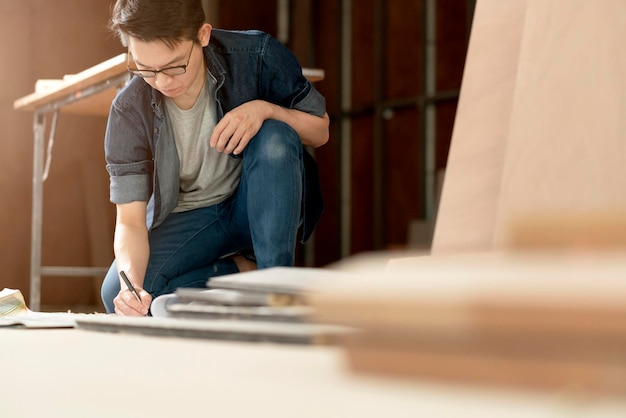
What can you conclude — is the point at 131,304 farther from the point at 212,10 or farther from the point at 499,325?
the point at 212,10

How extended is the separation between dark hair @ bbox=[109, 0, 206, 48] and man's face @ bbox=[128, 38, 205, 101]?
11 millimetres

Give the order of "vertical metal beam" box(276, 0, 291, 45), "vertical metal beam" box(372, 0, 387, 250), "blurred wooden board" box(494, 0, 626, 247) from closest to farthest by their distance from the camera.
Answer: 1. "blurred wooden board" box(494, 0, 626, 247)
2. "vertical metal beam" box(372, 0, 387, 250)
3. "vertical metal beam" box(276, 0, 291, 45)

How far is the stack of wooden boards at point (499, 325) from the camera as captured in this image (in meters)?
0.18

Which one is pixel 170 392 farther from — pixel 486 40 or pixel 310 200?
pixel 310 200

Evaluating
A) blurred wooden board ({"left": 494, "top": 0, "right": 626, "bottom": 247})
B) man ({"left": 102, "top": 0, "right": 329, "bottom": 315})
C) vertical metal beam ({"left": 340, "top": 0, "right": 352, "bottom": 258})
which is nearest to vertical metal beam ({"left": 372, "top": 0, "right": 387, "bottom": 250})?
vertical metal beam ({"left": 340, "top": 0, "right": 352, "bottom": 258})

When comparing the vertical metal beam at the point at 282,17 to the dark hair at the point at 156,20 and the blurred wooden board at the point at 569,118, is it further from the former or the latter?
the blurred wooden board at the point at 569,118

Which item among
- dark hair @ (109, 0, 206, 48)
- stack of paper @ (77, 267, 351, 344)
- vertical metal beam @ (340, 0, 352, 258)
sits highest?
dark hair @ (109, 0, 206, 48)

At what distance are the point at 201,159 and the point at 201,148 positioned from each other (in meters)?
0.02

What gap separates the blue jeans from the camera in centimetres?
143

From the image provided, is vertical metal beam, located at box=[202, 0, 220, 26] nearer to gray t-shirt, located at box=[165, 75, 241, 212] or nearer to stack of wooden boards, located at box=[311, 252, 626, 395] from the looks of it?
gray t-shirt, located at box=[165, 75, 241, 212]

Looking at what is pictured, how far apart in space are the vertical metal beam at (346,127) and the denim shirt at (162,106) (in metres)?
3.42

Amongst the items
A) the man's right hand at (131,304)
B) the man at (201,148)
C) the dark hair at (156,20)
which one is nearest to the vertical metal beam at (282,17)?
the man at (201,148)

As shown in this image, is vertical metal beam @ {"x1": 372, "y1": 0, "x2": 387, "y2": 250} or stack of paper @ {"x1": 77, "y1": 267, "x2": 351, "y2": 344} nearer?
stack of paper @ {"x1": 77, "y1": 267, "x2": 351, "y2": 344}

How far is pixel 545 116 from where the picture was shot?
65 centimetres
